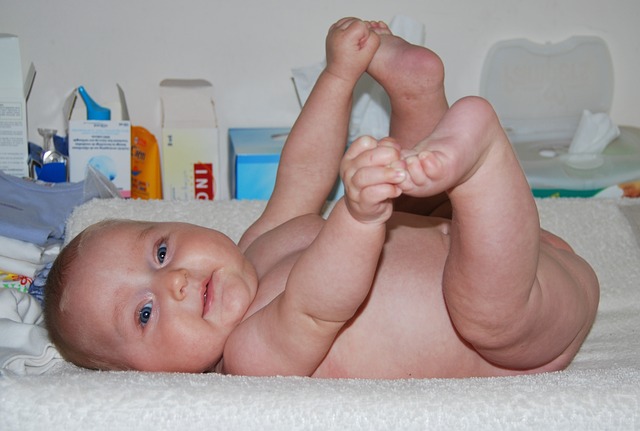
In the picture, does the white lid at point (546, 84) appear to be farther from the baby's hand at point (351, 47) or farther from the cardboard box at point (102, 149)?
the cardboard box at point (102, 149)

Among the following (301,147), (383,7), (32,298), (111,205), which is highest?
(383,7)

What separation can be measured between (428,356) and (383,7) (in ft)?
3.49

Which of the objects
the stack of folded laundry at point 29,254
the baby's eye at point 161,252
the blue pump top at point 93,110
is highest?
the blue pump top at point 93,110

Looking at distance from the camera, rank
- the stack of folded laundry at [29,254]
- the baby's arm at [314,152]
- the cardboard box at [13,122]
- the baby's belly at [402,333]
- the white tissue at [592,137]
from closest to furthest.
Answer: the baby's belly at [402,333]
the stack of folded laundry at [29,254]
the baby's arm at [314,152]
the cardboard box at [13,122]
the white tissue at [592,137]

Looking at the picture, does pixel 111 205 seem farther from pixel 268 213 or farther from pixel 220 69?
pixel 220 69

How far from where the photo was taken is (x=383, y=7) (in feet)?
5.98

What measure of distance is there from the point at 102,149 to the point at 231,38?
0.40 m

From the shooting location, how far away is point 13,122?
1667 mm

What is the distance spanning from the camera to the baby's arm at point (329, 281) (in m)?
0.75

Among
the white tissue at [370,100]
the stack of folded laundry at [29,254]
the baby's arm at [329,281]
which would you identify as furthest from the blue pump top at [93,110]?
the baby's arm at [329,281]

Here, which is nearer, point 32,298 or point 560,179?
point 32,298

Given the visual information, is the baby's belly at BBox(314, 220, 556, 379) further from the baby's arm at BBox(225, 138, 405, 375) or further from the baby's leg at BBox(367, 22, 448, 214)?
the baby's leg at BBox(367, 22, 448, 214)

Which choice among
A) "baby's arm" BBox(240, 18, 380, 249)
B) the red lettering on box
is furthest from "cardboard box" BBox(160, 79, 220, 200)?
"baby's arm" BBox(240, 18, 380, 249)

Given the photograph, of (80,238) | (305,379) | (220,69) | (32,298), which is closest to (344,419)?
(305,379)
